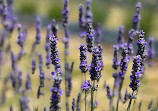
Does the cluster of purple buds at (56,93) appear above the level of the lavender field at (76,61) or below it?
below

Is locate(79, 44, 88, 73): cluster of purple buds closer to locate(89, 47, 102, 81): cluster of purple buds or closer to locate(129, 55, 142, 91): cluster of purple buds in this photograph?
locate(89, 47, 102, 81): cluster of purple buds

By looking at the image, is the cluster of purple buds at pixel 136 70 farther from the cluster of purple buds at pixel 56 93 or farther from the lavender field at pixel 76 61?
the cluster of purple buds at pixel 56 93

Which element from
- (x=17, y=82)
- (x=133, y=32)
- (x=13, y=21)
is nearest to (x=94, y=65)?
(x=133, y=32)

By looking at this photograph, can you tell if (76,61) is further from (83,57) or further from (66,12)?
(83,57)

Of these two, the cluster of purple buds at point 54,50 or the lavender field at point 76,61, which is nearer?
the cluster of purple buds at point 54,50

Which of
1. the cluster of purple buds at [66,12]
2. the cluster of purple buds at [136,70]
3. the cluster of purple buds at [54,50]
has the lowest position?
the cluster of purple buds at [136,70]

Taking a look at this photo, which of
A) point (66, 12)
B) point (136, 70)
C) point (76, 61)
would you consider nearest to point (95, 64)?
point (136, 70)

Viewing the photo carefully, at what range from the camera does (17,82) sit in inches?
143

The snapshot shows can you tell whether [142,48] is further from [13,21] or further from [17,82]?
[13,21]

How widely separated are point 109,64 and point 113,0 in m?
9.66

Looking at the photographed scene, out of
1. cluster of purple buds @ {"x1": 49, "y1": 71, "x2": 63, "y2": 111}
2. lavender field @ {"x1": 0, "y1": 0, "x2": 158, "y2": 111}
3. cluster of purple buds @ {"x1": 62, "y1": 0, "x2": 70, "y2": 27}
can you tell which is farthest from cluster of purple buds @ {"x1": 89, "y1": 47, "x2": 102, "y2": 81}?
cluster of purple buds @ {"x1": 62, "y1": 0, "x2": 70, "y2": 27}

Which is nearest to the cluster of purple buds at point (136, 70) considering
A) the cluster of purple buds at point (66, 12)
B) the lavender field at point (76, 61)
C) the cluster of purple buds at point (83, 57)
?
the lavender field at point (76, 61)

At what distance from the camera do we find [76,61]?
720 centimetres

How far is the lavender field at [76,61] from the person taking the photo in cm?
243
